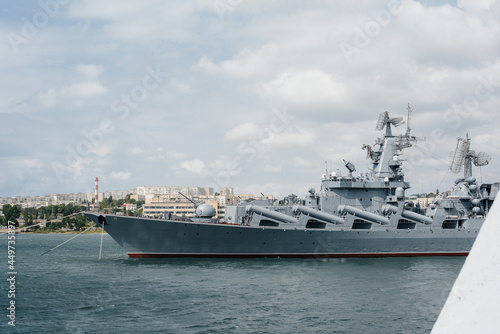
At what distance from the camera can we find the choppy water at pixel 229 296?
50.3ft

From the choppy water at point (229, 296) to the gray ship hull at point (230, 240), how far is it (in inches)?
37.5

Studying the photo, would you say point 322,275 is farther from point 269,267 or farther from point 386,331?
point 386,331

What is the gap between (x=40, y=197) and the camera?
583 feet

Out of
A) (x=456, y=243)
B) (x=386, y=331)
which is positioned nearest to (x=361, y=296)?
(x=386, y=331)

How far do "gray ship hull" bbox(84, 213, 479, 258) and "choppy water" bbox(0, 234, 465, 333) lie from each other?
95 cm

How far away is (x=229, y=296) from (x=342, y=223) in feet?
51.9

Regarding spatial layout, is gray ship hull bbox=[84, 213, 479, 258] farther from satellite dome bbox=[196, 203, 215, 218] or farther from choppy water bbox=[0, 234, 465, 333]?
satellite dome bbox=[196, 203, 215, 218]

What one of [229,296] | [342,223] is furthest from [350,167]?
[229,296]

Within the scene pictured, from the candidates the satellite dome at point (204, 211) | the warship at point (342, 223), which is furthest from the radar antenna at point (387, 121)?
the satellite dome at point (204, 211)

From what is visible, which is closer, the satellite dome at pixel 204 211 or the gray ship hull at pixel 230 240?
the gray ship hull at pixel 230 240

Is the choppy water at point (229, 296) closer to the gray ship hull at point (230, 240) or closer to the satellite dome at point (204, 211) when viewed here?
the gray ship hull at point (230, 240)

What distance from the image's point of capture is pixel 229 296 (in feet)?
64.2

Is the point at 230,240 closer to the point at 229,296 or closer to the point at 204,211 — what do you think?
the point at 204,211

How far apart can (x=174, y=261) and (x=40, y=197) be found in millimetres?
167950
